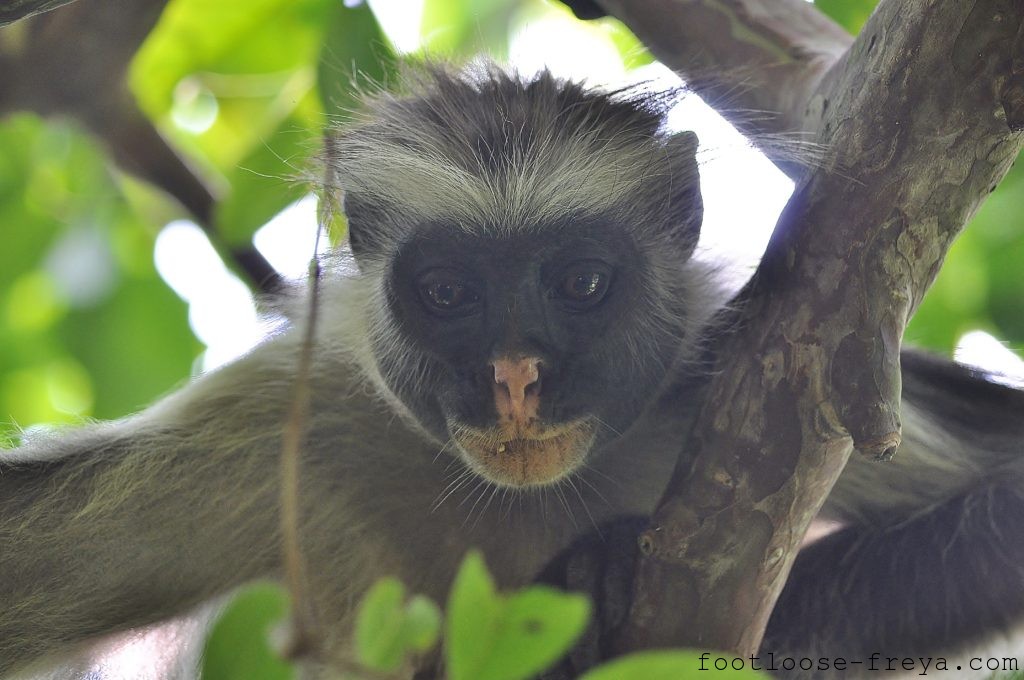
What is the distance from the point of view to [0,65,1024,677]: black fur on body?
337 centimetres

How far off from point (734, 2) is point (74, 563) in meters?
2.93

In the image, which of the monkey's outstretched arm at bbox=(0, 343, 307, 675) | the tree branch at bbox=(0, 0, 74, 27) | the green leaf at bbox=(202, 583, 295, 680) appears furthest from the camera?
the monkey's outstretched arm at bbox=(0, 343, 307, 675)

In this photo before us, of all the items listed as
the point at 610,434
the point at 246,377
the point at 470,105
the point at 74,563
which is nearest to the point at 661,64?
the point at 470,105

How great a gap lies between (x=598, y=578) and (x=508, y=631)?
67.4 inches

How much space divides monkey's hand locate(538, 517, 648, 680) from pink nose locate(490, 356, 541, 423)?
0.46 m

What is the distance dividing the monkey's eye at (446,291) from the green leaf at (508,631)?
1734mm

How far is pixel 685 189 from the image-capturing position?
138 inches

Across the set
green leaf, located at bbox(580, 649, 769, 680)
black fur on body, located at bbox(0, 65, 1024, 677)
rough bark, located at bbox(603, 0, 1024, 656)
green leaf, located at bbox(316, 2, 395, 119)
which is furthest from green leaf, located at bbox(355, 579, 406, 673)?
green leaf, located at bbox(316, 2, 395, 119)

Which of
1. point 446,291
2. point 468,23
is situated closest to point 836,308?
point 446,291

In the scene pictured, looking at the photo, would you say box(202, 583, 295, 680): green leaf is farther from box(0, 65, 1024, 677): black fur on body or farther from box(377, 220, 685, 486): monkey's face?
box(0, 65, 1024, 677): black fur on body

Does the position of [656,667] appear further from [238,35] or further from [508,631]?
[238,35]

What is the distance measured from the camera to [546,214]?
3305 mm

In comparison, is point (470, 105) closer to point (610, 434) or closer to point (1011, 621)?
point (610, 434)

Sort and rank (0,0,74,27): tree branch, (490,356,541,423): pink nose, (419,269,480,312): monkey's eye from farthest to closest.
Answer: (419,269,480,312): monkey's eye, (490,356,541,423): pink nose, (0,0,74,27): tree branch
